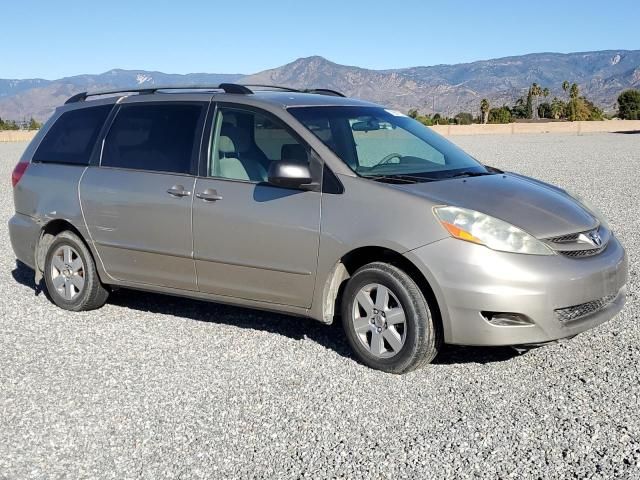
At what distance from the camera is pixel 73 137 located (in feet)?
21.6

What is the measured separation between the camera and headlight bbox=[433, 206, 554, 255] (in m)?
4.48

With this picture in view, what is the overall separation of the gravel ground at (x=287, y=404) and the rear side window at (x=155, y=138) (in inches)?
51.5

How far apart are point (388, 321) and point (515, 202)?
1120 millimetres

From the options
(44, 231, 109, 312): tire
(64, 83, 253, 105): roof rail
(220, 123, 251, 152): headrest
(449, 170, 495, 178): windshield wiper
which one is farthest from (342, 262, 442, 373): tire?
(44, 231, 109, 312): tire

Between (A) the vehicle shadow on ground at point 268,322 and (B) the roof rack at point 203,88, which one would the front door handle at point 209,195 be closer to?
(B) the roof rack at point 203,88

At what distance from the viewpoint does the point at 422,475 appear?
3.51 m

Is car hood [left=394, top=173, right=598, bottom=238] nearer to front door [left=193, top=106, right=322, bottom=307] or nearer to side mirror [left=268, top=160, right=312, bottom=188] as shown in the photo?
side mirror [left=268, top=160, right=312, bottom=188]

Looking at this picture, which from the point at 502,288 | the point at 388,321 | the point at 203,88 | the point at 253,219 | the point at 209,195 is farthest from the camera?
the point at 203,88

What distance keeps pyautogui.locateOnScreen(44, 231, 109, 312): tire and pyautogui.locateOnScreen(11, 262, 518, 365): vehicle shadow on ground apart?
43 cm

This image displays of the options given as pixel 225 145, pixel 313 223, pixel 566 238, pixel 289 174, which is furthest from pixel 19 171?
pixel 566 238

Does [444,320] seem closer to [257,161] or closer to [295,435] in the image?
[295,435]

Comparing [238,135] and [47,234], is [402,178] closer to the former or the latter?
[238,135]

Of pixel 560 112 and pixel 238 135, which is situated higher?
pixel 238 135

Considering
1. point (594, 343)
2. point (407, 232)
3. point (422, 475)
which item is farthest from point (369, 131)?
point (422, 475)
